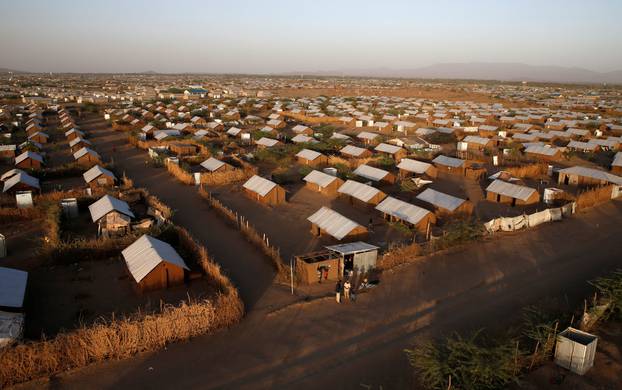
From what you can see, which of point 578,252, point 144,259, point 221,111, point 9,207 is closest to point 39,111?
point 221,111

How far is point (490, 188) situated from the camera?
75.9 feet

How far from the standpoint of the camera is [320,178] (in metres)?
24.6

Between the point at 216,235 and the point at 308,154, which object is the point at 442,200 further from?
the point at 308,154

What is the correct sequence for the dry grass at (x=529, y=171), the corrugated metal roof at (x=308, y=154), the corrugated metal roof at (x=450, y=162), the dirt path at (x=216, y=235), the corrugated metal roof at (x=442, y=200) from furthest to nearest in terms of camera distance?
1. the corrugated metal roof at (x=308, y=154)
2. the corrugated metal roof at (x=450, y=162)
3. the dry grass at (x=529, y=171)
4. the corrugated metal roof at (x=442, y=200)
5. the dirt path at (x=216, y=235)

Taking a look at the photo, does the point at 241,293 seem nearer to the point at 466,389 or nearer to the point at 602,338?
the point at 466,389

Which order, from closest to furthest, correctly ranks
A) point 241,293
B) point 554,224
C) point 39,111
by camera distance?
1. point 241,293
2. point 554,224
3. point 39,111

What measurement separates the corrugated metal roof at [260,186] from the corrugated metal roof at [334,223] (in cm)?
496

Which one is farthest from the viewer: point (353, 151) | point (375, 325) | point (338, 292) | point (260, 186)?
point (353, 151)

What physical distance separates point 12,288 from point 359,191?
15.2 metres

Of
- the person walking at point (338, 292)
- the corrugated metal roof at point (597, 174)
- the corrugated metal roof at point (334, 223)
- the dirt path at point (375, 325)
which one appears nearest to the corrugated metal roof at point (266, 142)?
the corrugated metal roof at point (334, 223)

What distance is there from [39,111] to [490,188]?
59.7 meters

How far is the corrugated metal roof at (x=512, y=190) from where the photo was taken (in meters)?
21.8

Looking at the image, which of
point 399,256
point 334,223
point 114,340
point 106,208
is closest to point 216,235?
point 106,208

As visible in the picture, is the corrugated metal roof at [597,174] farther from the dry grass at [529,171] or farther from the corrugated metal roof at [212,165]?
the corrugated metal roof at [212,165]
